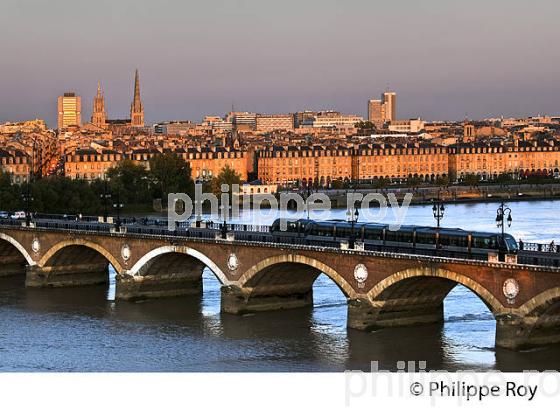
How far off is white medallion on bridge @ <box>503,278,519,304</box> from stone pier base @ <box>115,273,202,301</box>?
14.6 m

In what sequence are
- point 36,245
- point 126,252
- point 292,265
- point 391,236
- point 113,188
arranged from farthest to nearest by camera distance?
point 113,188
point 36,245
point 126,252
point 292,265
point 391,236

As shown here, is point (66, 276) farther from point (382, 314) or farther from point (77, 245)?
point (382, 314)

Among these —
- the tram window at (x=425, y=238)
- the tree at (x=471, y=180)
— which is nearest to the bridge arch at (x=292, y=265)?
the tram window at (x=425, y=238)

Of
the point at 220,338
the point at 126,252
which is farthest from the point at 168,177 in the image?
the point at 220,338

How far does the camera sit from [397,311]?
35.3 metres

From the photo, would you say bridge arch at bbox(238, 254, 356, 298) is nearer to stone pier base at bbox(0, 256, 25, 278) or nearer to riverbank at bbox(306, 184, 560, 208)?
stone pier base at bbox(0, 256, 25, 278)

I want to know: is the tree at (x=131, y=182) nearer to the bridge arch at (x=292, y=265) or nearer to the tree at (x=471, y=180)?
the tree at (x=471, y=180)

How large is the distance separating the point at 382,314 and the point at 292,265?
4021 mm

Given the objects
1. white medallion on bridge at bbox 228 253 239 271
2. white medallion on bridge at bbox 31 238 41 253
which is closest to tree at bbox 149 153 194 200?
white medallion on bridge at bbox 31 238 41 253

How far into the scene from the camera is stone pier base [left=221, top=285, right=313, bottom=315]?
38750 millimetres

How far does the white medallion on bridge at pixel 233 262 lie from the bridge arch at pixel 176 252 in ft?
1.38

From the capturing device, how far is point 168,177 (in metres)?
91.8
